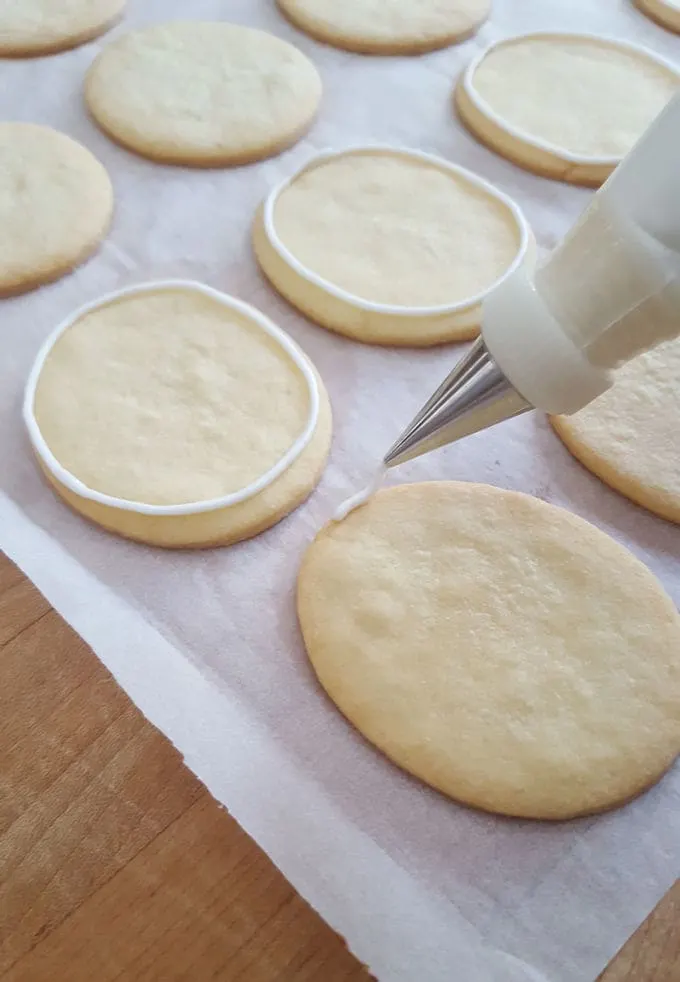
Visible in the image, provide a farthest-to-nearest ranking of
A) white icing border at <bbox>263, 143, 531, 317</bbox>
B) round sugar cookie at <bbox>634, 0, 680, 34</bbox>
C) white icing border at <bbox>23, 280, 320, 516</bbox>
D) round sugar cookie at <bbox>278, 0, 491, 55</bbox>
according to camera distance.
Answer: round sugar cookie at <bbox>634, 0, 680, 34</bbox>, round sugar cookie at <bbox>278, 0, 491, 55</bbox>, white icing border at <bbox>263, 143, 531, 317</bbox>, white icing border at <bbox>23, 280, 320, 516</bbox>

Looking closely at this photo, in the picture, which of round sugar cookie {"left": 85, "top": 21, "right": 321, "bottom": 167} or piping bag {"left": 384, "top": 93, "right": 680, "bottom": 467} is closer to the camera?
piping bag {"left": 384, "top": 93, "right": 680, "bottom": 467}

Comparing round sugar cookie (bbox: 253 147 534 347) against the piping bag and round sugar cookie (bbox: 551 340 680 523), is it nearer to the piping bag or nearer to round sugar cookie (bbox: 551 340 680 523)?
round sugar cookie (bbox: 551 340 680 523)

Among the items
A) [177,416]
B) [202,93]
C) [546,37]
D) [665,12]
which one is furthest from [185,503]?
[665,12]

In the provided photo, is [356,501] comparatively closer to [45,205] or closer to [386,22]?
[45,205]

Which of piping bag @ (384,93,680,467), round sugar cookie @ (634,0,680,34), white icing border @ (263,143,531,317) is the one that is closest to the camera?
piping bag @ (384,93,680,467)

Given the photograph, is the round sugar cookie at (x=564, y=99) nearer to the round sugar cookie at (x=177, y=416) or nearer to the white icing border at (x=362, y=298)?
the white icing border at (x=362, y=298)

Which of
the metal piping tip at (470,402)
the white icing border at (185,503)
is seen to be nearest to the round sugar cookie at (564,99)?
the white icing border at (185,503)

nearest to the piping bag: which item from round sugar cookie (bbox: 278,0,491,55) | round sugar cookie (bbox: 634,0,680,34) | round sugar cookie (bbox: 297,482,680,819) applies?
round sugar cookie (bbox: 297,482,680,819)
